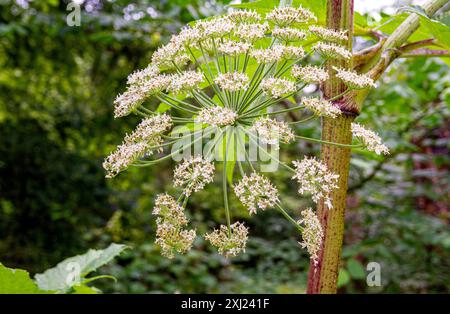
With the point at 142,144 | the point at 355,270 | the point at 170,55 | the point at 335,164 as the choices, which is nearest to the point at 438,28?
the point at 335,164

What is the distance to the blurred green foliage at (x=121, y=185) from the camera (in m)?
4.09

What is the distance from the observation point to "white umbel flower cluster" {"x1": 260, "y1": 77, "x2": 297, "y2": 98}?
35.5 inches

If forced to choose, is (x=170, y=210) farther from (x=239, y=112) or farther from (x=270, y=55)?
(x=270, y=55)

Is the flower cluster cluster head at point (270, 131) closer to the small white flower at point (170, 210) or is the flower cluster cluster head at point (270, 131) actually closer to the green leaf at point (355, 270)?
the small white flower at point (170, 210)

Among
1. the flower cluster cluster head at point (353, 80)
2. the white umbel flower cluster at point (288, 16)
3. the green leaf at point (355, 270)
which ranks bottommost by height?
the green leaf at point (355, 270)

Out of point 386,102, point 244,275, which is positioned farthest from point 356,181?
point 244,275

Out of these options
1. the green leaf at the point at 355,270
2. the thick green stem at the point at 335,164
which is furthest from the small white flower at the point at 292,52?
the green leaf at the point at 355,270

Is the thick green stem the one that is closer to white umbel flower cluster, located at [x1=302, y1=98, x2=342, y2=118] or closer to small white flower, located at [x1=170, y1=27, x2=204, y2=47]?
white umbel flower cluster, located at [x1=302, y1=98, x2=342, y2=118]

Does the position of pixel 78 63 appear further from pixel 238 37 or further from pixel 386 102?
pixel 238 37

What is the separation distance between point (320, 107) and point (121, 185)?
16.6 feet

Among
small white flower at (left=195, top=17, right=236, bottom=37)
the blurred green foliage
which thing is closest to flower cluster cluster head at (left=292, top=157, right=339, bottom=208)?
small white flower at (left=195, top=17, right=236, bottom=37)

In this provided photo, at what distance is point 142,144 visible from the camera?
3.14 ft

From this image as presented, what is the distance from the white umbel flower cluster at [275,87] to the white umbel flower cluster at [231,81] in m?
0.04

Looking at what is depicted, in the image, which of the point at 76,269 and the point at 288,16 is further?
the point at 76,269
